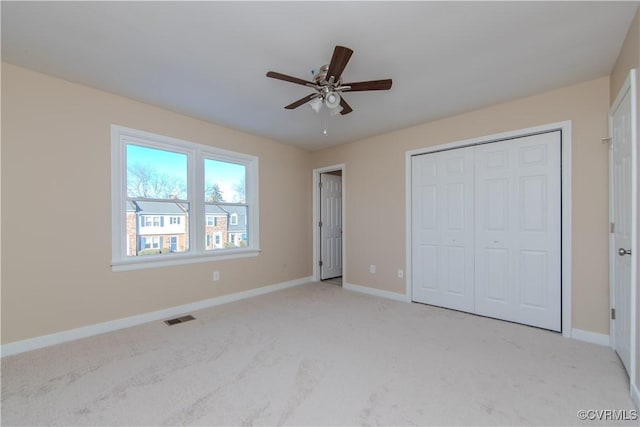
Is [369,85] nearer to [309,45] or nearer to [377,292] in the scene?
[309,45]

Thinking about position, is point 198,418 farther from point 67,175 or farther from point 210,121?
point 210,121

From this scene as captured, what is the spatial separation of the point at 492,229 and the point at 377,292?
1873mm

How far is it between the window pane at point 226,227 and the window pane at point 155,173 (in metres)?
0.52

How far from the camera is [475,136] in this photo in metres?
3.44

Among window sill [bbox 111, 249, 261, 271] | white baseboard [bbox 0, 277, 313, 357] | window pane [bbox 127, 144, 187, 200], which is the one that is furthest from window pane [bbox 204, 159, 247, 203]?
white baseboard [bbox 0, 277, 313, 357]

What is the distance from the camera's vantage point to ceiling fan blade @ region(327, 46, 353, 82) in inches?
69.3

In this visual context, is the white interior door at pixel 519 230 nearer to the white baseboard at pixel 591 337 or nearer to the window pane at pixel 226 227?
the white baseboard at pixel 591 337

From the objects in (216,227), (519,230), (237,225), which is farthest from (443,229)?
(216,227)

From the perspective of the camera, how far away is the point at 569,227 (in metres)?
2.82

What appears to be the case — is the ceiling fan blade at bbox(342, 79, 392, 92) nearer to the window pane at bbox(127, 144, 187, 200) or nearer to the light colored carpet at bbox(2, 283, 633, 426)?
the light colored carpet at bbox(2, 283, 633, 426)

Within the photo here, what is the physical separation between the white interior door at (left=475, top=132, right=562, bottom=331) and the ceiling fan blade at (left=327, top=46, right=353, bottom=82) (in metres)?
2.33

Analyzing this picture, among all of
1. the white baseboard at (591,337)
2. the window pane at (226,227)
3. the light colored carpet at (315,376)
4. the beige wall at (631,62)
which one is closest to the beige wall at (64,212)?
the light colored carpet at (315,376)

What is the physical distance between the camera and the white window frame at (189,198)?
3049mm

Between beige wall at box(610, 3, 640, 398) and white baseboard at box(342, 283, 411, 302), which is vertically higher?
beige wall at box(610, 3, 640, 398)
